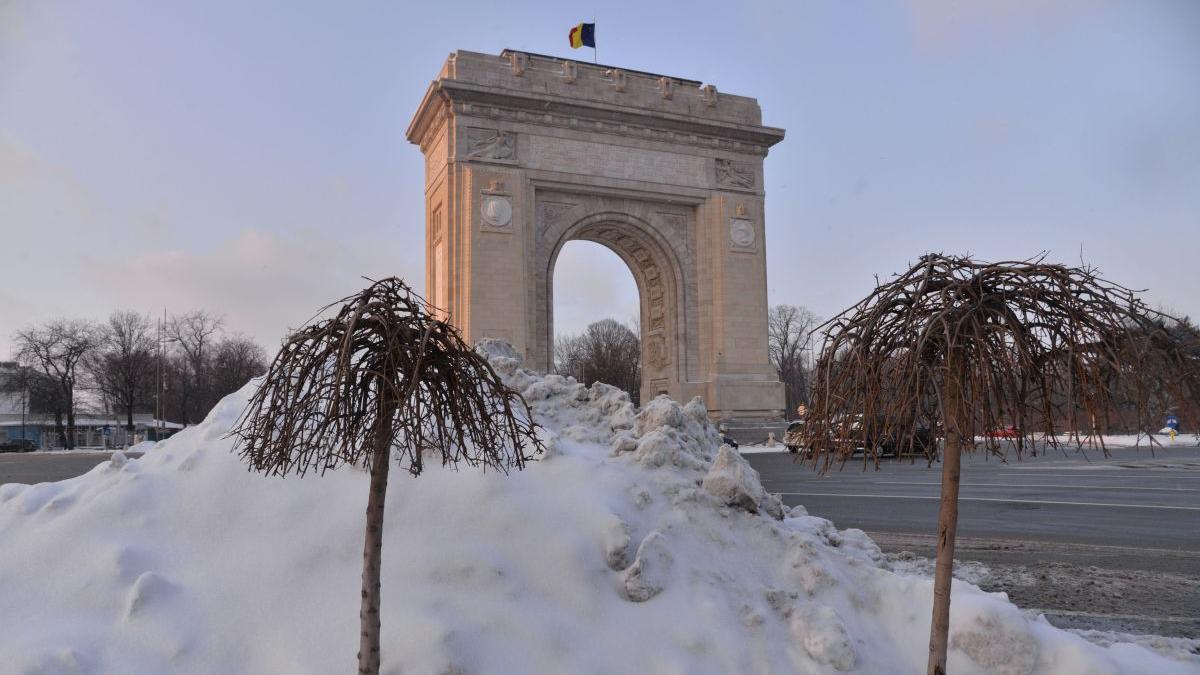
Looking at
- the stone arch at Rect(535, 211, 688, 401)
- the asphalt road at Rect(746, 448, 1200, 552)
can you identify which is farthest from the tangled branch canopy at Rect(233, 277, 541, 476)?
the stone arch at Rect(535, 211, 688, 401)

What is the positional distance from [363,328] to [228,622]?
2.00m

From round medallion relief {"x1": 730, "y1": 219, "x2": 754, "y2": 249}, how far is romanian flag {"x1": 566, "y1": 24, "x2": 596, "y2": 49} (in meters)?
8.64

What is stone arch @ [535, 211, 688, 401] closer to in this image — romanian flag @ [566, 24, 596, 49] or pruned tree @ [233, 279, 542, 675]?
romanian flag @ [566, 24, 596, 49]

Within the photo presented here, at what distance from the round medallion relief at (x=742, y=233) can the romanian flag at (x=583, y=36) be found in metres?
8.64

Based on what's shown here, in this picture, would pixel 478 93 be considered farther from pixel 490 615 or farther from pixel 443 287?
pixel 490 615

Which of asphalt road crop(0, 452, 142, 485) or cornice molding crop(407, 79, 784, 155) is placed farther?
cornice molding crop(407, 79, 784, 155)

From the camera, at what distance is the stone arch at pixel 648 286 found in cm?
2544

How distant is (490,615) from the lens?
4.15m

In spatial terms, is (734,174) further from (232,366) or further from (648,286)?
(232,366)

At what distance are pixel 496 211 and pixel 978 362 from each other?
2173cm

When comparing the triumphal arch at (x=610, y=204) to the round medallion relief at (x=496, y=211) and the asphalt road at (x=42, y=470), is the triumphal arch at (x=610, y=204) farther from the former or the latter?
the asphalt road at (x=42, y=470)

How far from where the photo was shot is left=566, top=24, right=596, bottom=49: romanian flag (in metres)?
28.2

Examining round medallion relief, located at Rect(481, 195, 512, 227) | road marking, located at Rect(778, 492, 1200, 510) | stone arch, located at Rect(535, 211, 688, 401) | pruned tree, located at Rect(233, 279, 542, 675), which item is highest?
round medallion relief, located at Rect(481, 195, 512, 227)

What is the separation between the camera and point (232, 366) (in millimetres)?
57031
